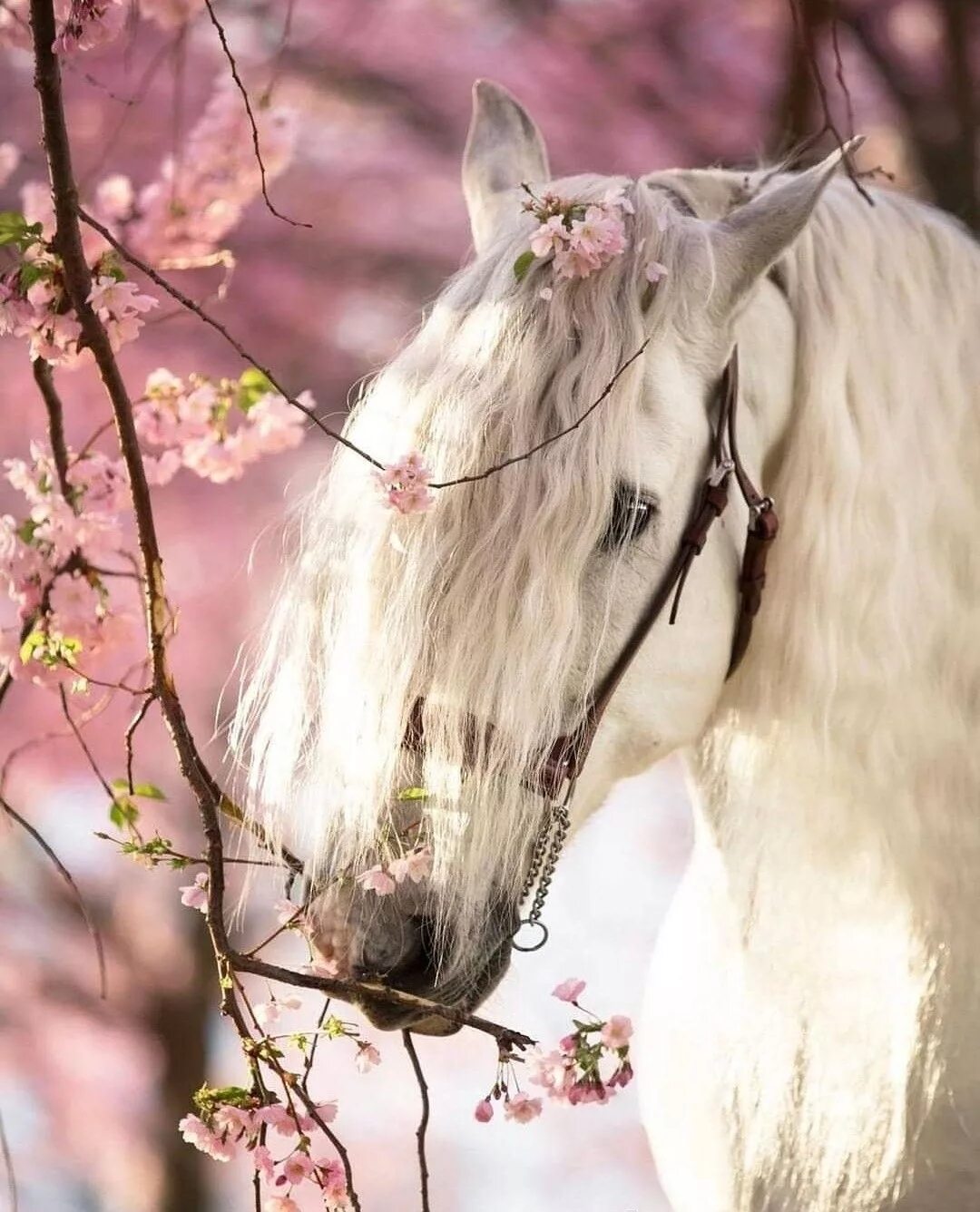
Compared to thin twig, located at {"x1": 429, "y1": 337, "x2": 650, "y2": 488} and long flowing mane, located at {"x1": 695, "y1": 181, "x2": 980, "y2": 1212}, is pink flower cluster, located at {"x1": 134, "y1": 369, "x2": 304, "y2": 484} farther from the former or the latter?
long flowing mane, located at {"x1": 695, "y1": 181, "x2": 980, "y2": 1212}

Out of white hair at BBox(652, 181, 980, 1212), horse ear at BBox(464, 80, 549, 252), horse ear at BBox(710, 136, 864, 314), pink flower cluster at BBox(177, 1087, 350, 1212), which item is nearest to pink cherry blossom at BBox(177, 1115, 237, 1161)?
pink flower cluster at BBox(177, 1087, 350, 1212)

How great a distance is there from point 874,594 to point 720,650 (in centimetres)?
12

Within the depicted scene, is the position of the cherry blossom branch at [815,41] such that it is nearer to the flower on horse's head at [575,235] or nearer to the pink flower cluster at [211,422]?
the flower on horse's head at [575,235]

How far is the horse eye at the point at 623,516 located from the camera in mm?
925

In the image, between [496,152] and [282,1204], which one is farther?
[496,152]

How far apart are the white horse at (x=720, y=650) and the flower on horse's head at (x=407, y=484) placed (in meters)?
0.03

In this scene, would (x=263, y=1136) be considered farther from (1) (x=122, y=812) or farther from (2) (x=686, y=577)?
(2) (x=686, y=577)

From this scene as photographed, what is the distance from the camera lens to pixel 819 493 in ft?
3.34

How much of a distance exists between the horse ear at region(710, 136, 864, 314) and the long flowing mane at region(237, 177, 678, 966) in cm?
5

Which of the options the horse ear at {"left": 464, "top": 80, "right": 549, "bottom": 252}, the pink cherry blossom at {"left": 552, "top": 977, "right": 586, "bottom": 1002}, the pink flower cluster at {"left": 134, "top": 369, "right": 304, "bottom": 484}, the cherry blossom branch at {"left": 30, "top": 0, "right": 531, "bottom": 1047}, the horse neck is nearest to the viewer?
the cherry blossom branch at {"left": 30, "top": 0, "right": 531, "bottom": 1047}

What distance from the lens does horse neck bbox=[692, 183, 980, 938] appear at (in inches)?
39.9

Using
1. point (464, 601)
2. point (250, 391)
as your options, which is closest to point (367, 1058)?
point (464, 601)

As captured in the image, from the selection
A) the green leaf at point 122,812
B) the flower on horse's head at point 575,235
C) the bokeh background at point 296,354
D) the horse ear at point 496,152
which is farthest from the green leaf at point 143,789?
the bokeh background at point 296,354

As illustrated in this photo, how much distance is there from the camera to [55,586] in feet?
2.93
